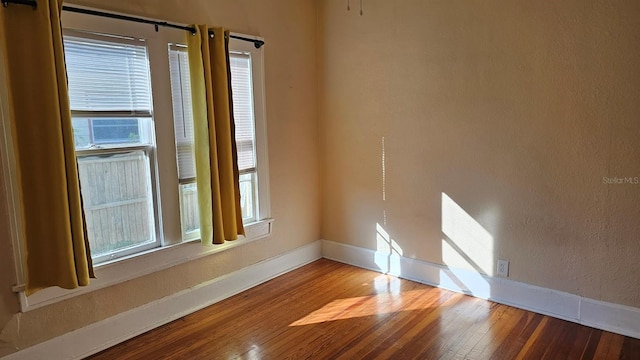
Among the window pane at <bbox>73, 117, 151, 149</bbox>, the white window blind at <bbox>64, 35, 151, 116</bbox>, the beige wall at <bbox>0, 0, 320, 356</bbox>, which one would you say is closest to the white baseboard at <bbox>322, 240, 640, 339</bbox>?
the beige wall at <bbox>0, 0, 320, 356</bbox>

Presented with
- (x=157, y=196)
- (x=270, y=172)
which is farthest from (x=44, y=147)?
(x=270, y=172)

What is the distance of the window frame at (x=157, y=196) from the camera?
2.28 m

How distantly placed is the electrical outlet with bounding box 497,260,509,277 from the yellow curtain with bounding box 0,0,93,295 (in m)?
2.67

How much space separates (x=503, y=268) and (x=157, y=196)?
244 centimetres

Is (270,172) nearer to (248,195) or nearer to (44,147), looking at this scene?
(248,195)

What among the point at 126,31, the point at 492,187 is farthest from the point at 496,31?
the point at 126,31

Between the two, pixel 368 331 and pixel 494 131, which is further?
pixel 494 131

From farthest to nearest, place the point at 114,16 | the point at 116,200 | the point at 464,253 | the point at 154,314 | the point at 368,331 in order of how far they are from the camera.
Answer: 1. the point at 464,253
2. the point at 154,314
3. the point at 368,331
4. the point at 116,200
5. the point at 114,16

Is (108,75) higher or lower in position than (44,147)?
higher

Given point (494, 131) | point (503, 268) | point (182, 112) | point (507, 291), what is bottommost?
point (507, 291)

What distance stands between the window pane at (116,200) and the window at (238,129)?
0.25 meters

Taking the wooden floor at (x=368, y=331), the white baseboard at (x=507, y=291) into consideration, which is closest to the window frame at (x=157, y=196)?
the wooden floor at (x=368, y=331)

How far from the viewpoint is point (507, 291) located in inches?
125

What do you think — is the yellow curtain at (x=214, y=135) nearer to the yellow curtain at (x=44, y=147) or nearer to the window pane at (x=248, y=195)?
the window pane at (x=248, y=195)
